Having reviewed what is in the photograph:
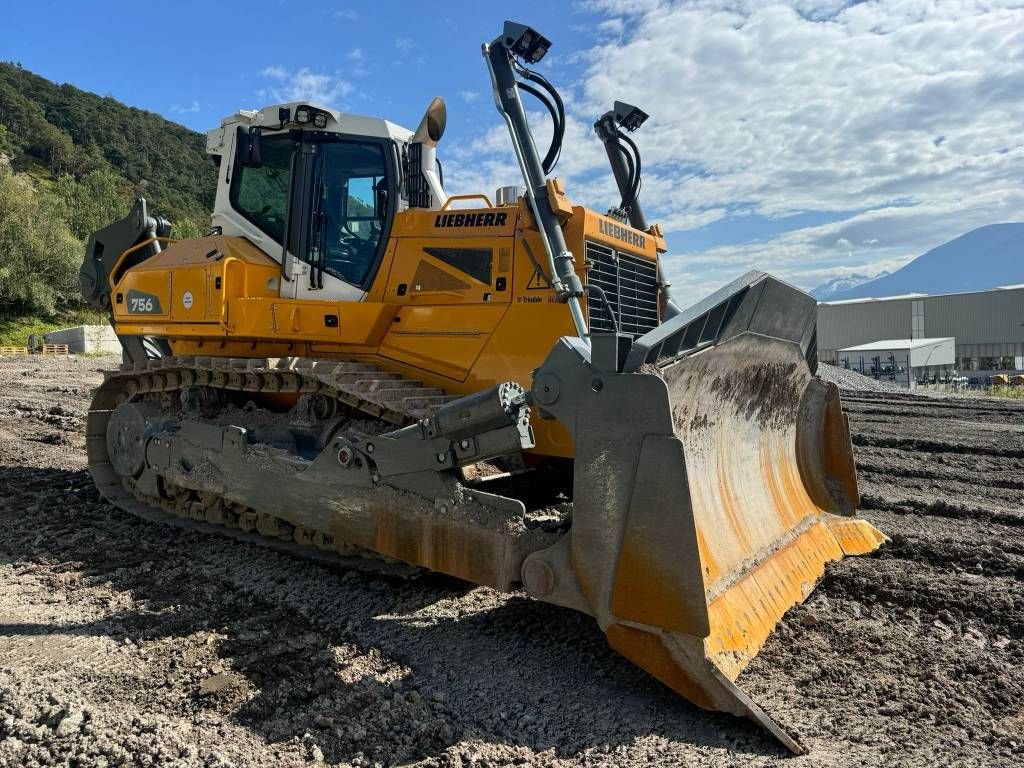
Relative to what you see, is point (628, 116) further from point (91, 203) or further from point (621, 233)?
point (91, 203)

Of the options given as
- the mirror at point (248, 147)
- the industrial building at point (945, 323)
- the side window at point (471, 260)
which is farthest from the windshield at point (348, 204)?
the industrial building at point (945, 323)

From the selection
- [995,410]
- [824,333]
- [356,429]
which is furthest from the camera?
[824,333]

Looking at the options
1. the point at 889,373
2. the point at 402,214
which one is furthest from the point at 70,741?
the point at 889,373

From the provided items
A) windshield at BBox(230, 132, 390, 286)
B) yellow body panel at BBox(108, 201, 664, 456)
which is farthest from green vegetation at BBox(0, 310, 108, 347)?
windshield at BBox(230, 132, 390, 286)

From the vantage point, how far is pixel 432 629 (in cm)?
367

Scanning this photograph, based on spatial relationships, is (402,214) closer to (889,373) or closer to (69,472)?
(69,472)

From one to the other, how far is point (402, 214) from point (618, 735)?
11.7 feet

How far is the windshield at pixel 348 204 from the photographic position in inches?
202

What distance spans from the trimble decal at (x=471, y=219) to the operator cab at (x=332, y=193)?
0.46 metres

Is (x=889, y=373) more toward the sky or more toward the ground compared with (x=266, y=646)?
more toward the sky

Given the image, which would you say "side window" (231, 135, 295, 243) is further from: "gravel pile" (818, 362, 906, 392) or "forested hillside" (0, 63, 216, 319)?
"forested hillside" (0, 63, 216, 319)

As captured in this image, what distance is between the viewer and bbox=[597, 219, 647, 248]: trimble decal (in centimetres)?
473

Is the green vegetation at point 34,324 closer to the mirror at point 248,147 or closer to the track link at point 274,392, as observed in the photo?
the track link at point 274,392

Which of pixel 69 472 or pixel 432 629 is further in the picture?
pixel 69 472
